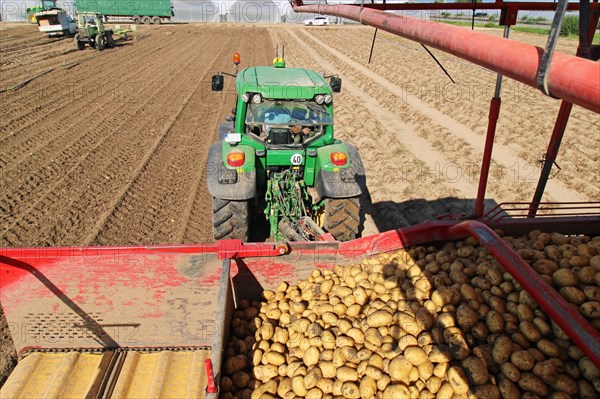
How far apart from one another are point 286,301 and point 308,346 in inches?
23.0

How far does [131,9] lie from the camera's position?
136ft

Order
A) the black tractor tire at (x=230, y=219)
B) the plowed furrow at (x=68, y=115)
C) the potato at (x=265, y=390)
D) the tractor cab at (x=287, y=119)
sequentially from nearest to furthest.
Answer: the potato at (x=265, y=390)
the black tractor tire at (x=230, y=219)
the tractor cab at (x=287, y=119)
the plowed furrow at (x=68, y=115)

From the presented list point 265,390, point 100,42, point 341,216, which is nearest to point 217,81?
point 341,216

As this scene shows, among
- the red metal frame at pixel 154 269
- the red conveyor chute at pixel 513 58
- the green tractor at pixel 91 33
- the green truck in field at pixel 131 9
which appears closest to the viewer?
the red conveyor chute at pixel 513 58

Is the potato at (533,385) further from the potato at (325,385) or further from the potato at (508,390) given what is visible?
the potato at (325,385)

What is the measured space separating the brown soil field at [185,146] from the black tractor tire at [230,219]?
1240mm

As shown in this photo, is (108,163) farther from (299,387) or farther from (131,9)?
(131,9)

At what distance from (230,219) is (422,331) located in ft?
8.54

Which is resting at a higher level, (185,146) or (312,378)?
(312,378)

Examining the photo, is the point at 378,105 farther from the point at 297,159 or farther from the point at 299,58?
the point at 299,58

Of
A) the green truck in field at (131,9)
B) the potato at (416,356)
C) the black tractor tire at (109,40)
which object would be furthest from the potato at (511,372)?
the green truck in field at (131,9)

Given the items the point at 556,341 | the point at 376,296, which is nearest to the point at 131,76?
the point at 376,296

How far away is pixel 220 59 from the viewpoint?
2106 cm

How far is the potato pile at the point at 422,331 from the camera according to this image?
2717 millimetres
